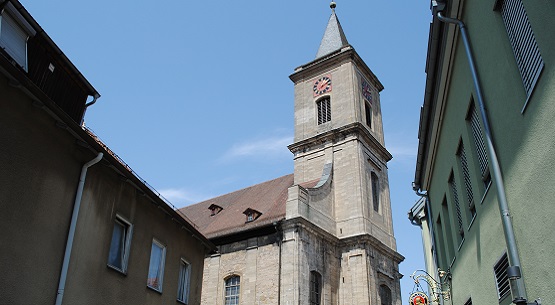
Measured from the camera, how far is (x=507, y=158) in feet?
20.0

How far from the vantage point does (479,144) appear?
775cm

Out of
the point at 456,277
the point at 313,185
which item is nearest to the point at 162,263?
the point at 456,277

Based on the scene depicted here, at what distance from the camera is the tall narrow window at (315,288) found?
24434 mm

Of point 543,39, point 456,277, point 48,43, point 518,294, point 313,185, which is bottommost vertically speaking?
point 518,294

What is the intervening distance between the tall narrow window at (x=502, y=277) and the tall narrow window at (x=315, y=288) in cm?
1813

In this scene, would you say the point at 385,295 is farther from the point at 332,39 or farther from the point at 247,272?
the point at 332,39

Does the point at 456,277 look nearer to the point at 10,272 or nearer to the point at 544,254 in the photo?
the point at 544,254

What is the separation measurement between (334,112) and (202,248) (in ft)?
63.7

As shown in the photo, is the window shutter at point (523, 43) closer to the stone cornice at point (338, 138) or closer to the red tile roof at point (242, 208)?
the red tile roof at point (242, 208)

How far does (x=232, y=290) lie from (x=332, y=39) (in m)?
21.8

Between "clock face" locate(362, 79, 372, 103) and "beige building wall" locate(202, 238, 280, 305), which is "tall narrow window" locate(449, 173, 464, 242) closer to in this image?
"beige building wall" locate(202, 238, 280, 305)

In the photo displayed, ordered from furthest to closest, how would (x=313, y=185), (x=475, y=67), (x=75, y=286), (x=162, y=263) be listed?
1. (x=313, y=185)
2. (x=162, y=263)
3. (x=75, y=286)
4. (x=475, y=67)

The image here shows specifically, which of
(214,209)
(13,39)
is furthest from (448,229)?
(214,209)

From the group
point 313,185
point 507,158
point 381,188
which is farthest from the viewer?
point 381,188
